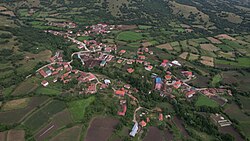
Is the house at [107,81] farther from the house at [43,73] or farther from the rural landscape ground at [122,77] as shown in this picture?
the house at [43,73]

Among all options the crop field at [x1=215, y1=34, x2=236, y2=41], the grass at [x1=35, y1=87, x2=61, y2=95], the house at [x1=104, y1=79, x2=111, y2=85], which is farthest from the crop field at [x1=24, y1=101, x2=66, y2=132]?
the crop field at [x1=215, y1=34, x2=236, y2=41]

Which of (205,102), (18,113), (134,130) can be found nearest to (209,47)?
(205,102)

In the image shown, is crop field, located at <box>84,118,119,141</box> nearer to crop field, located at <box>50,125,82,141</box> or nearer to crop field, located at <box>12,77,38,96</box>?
crop field, located at <box>50,125,82,141</box>

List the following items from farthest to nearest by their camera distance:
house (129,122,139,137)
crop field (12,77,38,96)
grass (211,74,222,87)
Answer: grass (211,74,222,87) → crop field (12,77,38,96) → house (129,122,139,137)

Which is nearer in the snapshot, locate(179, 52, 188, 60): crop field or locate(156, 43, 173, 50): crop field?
locate(179, 52, 188, 60): crop field

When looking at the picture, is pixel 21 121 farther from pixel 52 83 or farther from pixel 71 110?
pixel 52 83

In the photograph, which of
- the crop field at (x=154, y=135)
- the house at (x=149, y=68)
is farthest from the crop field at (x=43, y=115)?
the house at (x=149, y=68)
